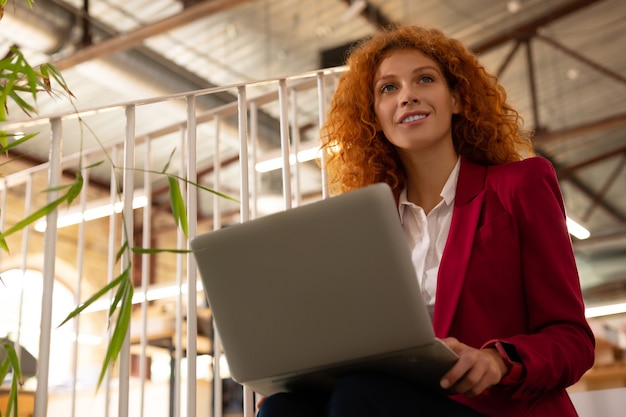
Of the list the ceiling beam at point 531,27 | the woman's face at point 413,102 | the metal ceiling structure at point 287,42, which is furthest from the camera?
the ceiling beam at point 531,27

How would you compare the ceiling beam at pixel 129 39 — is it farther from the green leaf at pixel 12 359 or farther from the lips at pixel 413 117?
the green leaf at pixel 12 359

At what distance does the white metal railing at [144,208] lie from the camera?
1.75 metres

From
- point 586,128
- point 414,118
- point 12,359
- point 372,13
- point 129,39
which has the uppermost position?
point 372,13

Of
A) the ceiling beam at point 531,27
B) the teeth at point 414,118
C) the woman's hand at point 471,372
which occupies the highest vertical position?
the ceiling beam at point 531,27

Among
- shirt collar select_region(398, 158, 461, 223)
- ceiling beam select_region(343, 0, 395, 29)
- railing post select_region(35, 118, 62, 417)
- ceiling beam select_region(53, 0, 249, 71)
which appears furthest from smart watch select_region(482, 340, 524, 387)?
ceiling beam select_region(343, 0, 395, 29)

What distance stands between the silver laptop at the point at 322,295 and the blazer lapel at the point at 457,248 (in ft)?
0.65

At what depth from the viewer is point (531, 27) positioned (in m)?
7.02

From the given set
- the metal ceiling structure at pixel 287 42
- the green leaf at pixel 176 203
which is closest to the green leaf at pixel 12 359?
the green leaf at pixel 176 203

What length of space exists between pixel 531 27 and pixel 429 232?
6.04 metres

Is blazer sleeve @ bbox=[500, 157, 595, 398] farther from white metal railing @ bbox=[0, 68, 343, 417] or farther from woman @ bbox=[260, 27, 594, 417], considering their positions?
white metal railing @ bbox=[0, 68, 343, 417]

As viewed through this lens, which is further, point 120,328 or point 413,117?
point 413,117

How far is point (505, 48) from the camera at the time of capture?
7492 mm

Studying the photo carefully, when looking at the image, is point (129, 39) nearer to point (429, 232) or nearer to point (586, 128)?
point (586, 128)

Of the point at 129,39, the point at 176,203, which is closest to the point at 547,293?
the point at 176,203
